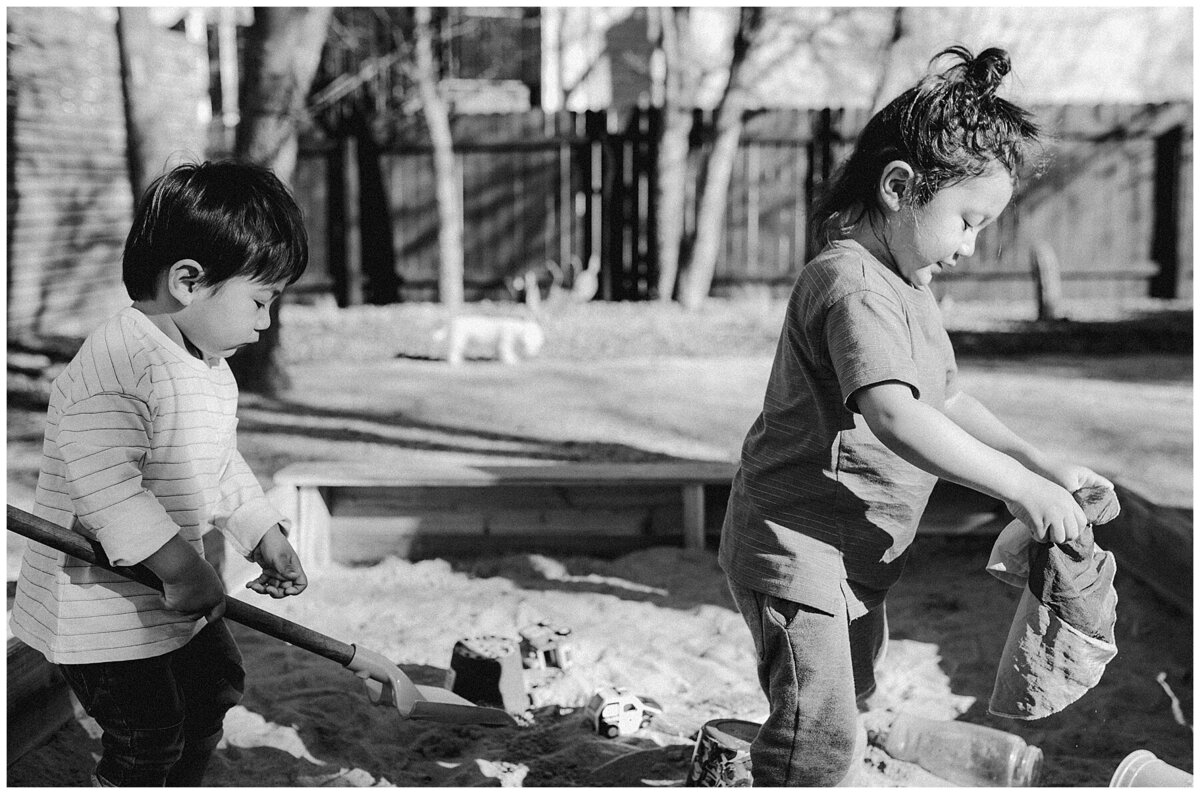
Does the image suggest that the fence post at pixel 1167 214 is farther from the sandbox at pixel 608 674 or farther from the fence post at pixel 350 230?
the sandbox at pixel 608 674

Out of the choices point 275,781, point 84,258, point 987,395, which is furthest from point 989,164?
point 84,258

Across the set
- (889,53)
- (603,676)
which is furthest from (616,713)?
(889,53)

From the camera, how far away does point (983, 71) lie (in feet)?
6.89

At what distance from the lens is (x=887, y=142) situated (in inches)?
83.6

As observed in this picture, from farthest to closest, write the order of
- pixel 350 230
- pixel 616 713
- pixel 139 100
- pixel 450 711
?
pixel 350 230
pixel 139 100
pixel 616 713
pixel 450 711

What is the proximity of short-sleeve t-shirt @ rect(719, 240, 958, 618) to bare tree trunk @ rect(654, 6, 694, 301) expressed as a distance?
9.85 metres

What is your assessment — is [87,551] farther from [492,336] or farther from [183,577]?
[492,336]

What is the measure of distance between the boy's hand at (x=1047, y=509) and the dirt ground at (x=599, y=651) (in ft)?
3.18

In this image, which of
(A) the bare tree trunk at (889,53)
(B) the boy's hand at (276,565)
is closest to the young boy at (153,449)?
(B) the boy's hand at (276,565)

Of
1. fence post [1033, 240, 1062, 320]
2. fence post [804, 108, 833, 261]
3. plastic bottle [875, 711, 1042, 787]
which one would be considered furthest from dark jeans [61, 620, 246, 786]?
fence post [804, 108, 833, 261]

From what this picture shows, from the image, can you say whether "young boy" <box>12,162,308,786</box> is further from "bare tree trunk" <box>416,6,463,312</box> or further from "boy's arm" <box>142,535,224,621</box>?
"bare tree trunk" <box>416,6,463,312</box>

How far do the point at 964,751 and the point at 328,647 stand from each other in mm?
1397

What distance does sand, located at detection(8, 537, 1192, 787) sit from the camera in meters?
2.74

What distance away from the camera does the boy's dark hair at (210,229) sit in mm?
1958
